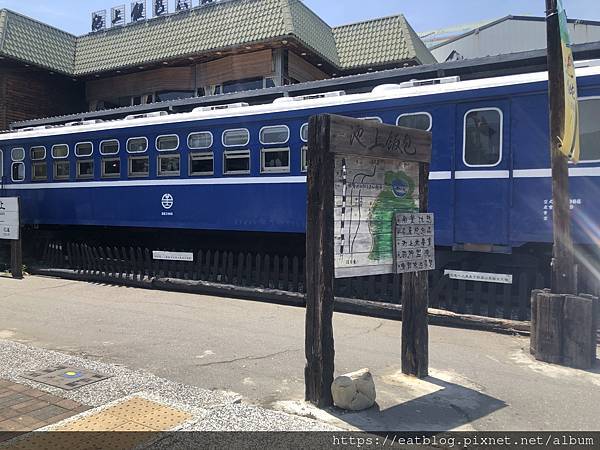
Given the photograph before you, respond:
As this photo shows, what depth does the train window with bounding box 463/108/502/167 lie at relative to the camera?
7957 mm

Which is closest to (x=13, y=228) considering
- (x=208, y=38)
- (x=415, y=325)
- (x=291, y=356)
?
(x=291, y=356)

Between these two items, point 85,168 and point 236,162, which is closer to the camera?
point 236,162

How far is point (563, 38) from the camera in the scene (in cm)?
601

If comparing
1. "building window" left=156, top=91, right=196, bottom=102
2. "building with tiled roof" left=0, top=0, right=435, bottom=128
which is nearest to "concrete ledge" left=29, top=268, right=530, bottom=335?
"building with tiled roof" left=0, top=0, right=435, bottom=128

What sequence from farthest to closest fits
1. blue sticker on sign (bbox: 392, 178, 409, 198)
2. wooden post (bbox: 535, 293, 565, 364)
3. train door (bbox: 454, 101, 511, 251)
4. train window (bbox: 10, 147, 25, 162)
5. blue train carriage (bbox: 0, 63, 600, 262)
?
train window (bbox: 10, 147, 25, 162)
train door (bbox: 454, 101, 511, 251)
blue train carriage (bbox: 0, 63, 600, 262)
wooden post (bbox: 535, 293, 565, 364)
blue sticker on sign (bbox: 392, 178, 409, 198)

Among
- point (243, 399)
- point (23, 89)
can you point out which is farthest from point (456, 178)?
point (23, 89)

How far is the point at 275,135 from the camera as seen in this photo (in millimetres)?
9898

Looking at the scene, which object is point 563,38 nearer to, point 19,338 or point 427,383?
point 427,383

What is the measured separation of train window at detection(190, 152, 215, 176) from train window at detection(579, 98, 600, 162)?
637cm

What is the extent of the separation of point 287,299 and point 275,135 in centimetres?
294

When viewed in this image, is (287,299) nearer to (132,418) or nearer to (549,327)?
(549,327)

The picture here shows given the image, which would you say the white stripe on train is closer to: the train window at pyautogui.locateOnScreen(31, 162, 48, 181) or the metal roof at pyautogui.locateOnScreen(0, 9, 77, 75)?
the train window at pyautogui.locateOnScreen(31, 162, 48, 181)

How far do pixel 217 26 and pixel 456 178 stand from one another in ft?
39.5

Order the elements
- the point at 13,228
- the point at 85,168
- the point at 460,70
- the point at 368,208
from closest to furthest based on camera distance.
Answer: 1. the point at 368,208
2. the point at 460,70
3. the point at 13,228
4. the point at 85,168
